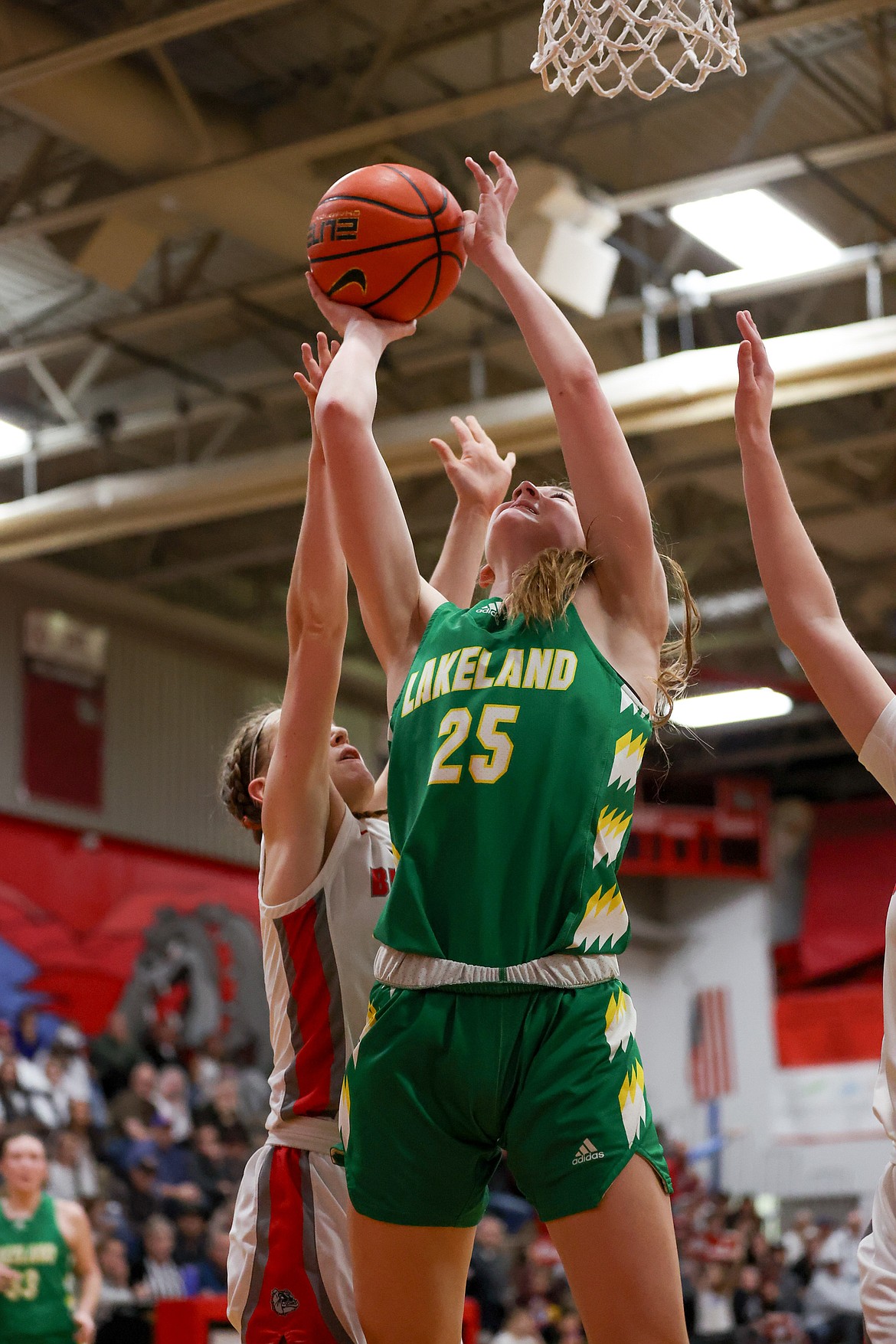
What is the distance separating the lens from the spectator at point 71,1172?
13359mm

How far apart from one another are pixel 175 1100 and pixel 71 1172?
1.95m

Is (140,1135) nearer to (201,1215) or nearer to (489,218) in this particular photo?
(201,1215)

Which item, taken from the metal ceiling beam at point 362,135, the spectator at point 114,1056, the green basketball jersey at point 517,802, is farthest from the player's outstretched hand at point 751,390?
the spectator at point 114,1056

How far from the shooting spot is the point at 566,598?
2742mm

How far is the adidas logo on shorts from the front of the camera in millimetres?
2479

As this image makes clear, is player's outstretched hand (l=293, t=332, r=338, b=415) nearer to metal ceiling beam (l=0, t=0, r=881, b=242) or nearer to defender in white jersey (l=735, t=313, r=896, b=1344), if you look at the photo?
defender in white jersey (l=735, t=313, r=896, b=1344)

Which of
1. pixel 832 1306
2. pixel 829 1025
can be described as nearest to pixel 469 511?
pixel 832 1306

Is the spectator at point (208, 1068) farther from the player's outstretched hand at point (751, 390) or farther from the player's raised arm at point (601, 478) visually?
the player's raised arm at point (601, 478)

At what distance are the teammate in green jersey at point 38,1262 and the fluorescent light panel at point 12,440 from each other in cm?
678

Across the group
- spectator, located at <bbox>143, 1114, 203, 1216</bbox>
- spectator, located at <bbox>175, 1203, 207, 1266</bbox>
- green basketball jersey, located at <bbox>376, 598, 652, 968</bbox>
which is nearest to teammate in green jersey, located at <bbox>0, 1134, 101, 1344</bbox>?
spectator, located at <bbox>175, 1203, 207, 1266</bbox>

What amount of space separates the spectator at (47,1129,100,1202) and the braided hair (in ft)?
34.5

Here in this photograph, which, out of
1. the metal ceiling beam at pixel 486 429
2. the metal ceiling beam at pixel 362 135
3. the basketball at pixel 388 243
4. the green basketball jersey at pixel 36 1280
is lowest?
the green basketball jersey at pixel 36 1280

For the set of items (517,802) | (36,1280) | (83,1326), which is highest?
(517,802)

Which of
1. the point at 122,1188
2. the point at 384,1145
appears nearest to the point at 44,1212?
the point at 122,1188
